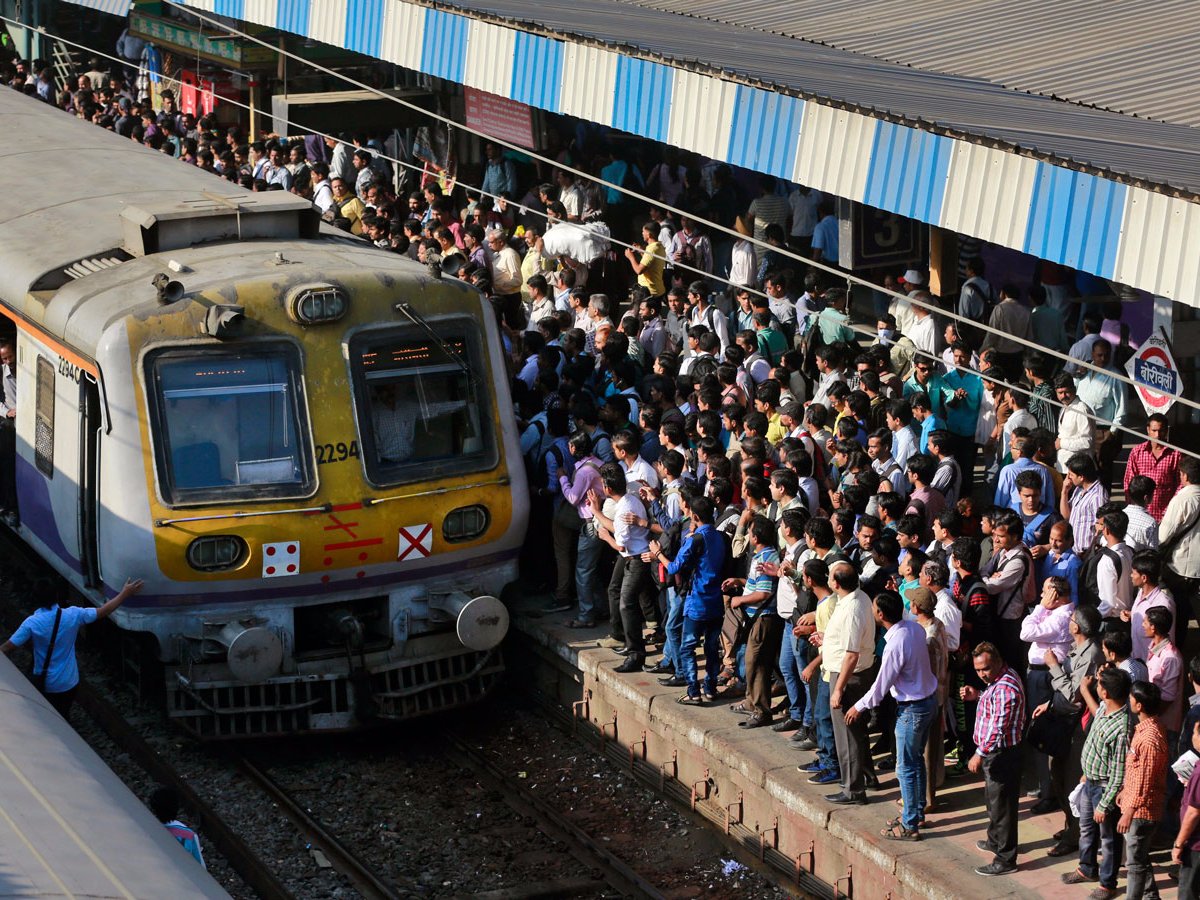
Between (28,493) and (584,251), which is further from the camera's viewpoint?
(584,251)

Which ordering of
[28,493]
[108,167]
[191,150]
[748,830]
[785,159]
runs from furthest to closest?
[191,150] < [108,167] < [785,159] < [28,493] < [748,830]

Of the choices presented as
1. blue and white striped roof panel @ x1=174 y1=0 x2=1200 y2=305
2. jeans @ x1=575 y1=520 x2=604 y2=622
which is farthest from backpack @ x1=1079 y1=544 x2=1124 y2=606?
jeans @ x1=575 y1=520 x2=604 y2=622

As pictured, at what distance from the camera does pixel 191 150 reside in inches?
817

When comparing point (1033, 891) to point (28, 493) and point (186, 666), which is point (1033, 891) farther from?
point (28, 493)

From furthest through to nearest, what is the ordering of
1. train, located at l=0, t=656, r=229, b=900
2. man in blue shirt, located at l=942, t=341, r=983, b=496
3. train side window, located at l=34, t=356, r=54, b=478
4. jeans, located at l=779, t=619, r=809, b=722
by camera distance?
man in blue shirt, located at l=942, t=341, r=983, b=496
train side window, located at l=34, t=356, r=54, b=478
jeans, located at l=779, t=619, r=809, b=722
train, located at l=0, t=656, r=229, b=900

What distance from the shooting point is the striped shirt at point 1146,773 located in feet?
25.9

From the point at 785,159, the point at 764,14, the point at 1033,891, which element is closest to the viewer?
the point at 1033,891

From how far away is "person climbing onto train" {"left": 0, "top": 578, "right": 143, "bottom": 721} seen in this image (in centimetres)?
958

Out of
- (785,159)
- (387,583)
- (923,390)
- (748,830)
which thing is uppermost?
(785,159)

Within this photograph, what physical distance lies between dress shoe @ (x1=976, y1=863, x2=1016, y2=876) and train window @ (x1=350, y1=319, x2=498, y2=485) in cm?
379

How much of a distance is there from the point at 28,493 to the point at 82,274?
5.05ft

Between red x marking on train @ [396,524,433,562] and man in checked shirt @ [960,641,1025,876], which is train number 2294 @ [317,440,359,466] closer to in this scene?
red x marking on train @ [396,524,433,562]

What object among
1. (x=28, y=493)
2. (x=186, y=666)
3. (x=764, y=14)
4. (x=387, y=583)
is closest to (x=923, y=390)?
(x=387, y=583)

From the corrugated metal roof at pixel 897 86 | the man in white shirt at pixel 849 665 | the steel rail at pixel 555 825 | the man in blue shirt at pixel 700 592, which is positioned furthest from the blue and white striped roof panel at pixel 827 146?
the steel rail at pixel 555 825
